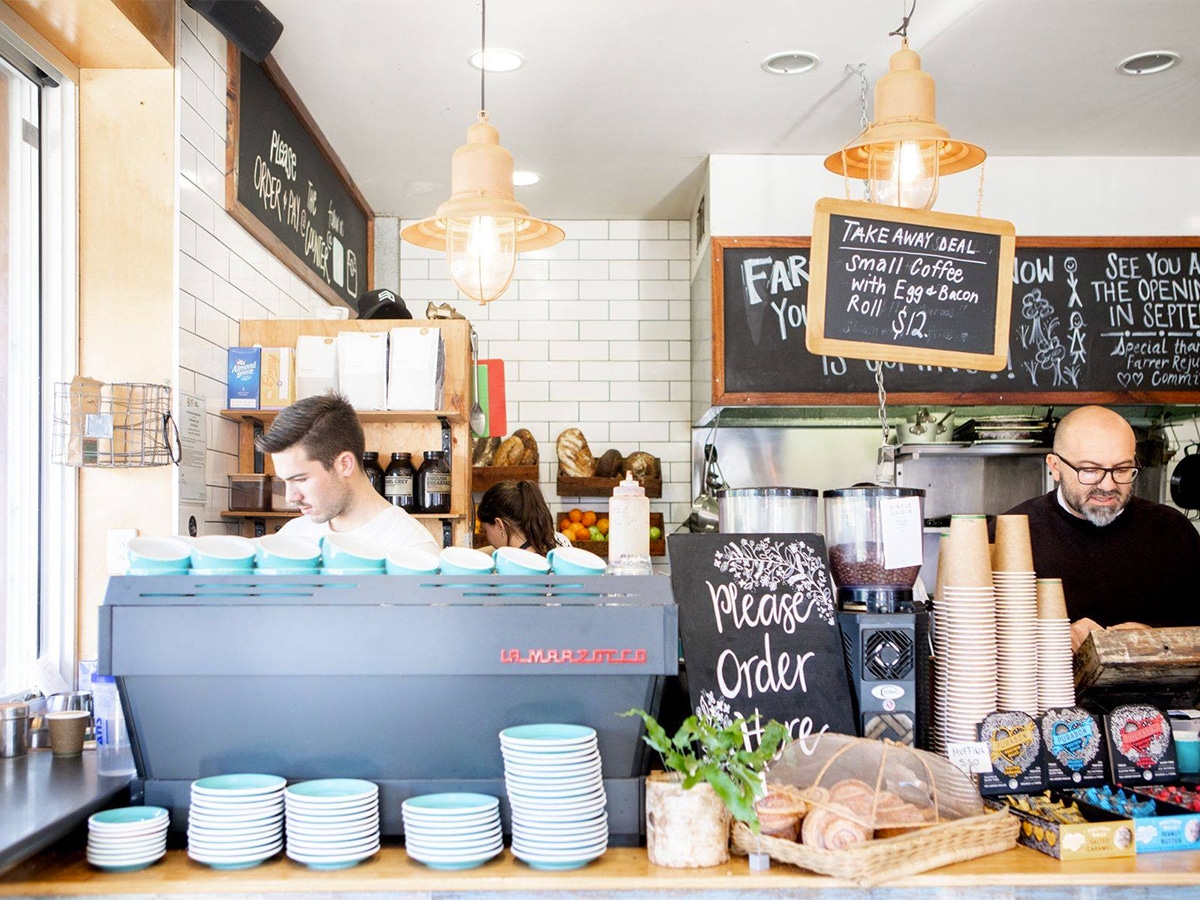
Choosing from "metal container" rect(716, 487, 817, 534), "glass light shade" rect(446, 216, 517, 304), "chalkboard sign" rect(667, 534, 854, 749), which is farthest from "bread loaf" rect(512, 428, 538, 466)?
"chalkboard sign" rect(667, 534, 854, 749)

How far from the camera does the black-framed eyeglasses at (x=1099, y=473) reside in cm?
330

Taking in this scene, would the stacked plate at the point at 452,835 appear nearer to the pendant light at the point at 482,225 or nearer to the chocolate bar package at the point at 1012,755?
the chocolate bar package at the point at 1012,755

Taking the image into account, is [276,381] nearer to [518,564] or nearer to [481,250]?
[481,250]

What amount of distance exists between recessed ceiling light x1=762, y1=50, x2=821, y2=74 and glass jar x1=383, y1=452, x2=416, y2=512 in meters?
2.03

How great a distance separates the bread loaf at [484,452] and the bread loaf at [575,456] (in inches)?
14.3

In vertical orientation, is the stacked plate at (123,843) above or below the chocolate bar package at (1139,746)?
below

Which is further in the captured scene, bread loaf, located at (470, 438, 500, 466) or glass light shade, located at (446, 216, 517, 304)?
bread loaf, located at (470, 438, 500, 466)

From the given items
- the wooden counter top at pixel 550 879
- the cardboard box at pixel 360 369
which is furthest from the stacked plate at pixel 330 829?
the cardboard box at pixel 360 369

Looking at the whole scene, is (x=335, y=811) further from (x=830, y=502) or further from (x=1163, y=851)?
(x=1163, y=851)

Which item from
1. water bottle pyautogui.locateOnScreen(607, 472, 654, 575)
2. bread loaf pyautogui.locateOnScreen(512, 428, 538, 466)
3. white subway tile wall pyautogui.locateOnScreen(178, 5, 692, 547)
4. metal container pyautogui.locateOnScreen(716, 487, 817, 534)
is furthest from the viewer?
white subway tile wall pyautogui.locateOnScreen(178, 5, 692, 547)

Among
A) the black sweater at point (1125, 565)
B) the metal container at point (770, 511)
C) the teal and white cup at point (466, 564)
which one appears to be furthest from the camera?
the black sweater at point (1125, 565)

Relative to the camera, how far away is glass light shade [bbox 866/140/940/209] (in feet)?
9.55

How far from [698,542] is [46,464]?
79.2 inches

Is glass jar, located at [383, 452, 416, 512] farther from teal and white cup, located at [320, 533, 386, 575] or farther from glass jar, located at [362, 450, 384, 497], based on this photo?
teal and white cup, located at [320, 533, 386, 575]
